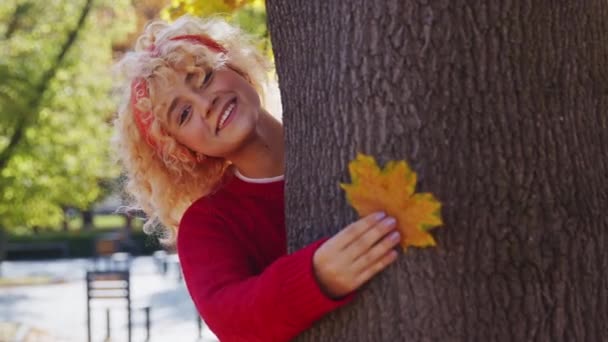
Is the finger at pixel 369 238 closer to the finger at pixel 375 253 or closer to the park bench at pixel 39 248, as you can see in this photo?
the finger at pixel 375 253

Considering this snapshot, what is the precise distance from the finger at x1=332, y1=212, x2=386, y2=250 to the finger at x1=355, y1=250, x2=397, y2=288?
7 cm

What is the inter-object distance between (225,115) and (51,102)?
2059 centimetres

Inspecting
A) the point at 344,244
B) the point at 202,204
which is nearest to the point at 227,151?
the point at 202,204

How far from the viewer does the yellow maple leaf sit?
8.49ft

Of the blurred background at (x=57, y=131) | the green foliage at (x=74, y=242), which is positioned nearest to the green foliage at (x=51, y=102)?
the blurred background at (x=57, y=131)

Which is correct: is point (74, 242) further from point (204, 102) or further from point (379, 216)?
point (379, 216)

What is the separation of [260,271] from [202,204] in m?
0.26

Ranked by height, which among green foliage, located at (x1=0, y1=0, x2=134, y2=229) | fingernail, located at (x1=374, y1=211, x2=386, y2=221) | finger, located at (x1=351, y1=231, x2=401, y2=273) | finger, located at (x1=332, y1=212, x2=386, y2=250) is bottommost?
green foliage, located at (x1=0, y1=0, x2=134, y2=229)

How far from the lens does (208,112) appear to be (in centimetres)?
313

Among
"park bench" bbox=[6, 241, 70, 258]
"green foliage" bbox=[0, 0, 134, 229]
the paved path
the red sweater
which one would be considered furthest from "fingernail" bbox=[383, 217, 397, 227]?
"park bench" bbox=[6, 241, 70, 258]

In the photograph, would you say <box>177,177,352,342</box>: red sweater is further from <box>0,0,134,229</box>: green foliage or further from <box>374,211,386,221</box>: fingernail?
<box>0,0,134,229</box>: green foliage

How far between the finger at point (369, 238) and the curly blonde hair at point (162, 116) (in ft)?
2.61

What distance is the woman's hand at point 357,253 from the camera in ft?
8.52

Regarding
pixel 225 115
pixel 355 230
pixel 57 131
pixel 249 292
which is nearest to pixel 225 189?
pixel 225 115
